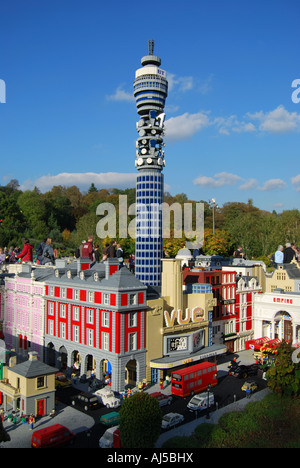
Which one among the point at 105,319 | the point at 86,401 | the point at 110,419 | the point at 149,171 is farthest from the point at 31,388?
Result: the point at 149,171

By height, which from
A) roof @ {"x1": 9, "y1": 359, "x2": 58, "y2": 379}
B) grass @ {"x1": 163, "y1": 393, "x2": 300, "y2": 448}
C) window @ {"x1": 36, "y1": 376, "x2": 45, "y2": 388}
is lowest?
grass @ {"x1": 163, "y1": 393, "x2": 300, "y2": 448}

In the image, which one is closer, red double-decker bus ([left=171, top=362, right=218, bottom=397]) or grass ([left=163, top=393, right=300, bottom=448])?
grass ([left=163, top=393, right=300, bottom=448])

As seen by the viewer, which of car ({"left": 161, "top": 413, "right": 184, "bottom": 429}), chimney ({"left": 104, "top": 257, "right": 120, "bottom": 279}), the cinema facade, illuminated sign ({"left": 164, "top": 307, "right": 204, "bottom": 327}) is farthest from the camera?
the cinema facade

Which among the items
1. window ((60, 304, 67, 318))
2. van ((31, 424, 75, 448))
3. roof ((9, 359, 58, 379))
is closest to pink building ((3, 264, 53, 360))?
window ((60, 304, 67, 318))

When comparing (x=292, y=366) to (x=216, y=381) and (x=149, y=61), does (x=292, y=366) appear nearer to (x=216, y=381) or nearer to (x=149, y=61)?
(x=216, y=381)

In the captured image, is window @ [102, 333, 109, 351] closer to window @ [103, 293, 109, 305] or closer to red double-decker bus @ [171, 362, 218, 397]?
window @ [103, 293, 109, 305]

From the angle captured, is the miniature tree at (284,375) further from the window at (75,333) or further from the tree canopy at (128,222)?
the tree canopy at (128,222)

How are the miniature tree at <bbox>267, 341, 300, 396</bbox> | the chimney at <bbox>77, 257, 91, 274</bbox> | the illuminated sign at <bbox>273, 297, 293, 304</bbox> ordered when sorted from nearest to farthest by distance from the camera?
the miniature tree at <bbox>267, 341, 300, 396</bbox>
the chimney at <bbox>77, 257, 91, 274</bbox>
the illuminated sign at <bbox>273, 297, 293, 304</bbox>
